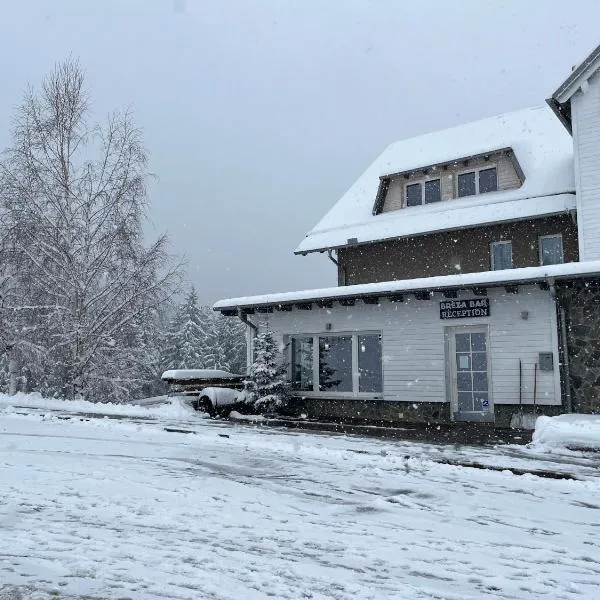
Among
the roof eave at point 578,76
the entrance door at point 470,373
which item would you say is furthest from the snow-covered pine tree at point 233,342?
the entrance door at point 470,373

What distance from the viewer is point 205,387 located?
1669cm

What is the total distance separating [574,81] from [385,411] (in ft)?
33.0

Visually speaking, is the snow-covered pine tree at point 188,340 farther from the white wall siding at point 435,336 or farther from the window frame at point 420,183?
the white wall siding at point 435,336

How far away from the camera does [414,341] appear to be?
47.0ft

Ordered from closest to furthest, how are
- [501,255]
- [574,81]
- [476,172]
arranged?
[574,81], [501,255], [476,172]

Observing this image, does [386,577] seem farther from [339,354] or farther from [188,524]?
[339,354]

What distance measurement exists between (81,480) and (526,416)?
9.37 metres

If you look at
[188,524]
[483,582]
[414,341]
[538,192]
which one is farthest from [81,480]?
[538,192]

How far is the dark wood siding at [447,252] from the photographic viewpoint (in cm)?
1727

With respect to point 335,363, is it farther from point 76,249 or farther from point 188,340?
point 188,340

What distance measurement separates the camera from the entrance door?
44.3 feet

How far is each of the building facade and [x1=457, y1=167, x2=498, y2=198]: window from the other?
1.7 inches

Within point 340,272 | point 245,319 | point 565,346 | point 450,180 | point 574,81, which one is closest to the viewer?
point 565,346

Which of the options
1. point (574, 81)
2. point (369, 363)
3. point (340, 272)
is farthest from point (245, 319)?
point (574, 81)
